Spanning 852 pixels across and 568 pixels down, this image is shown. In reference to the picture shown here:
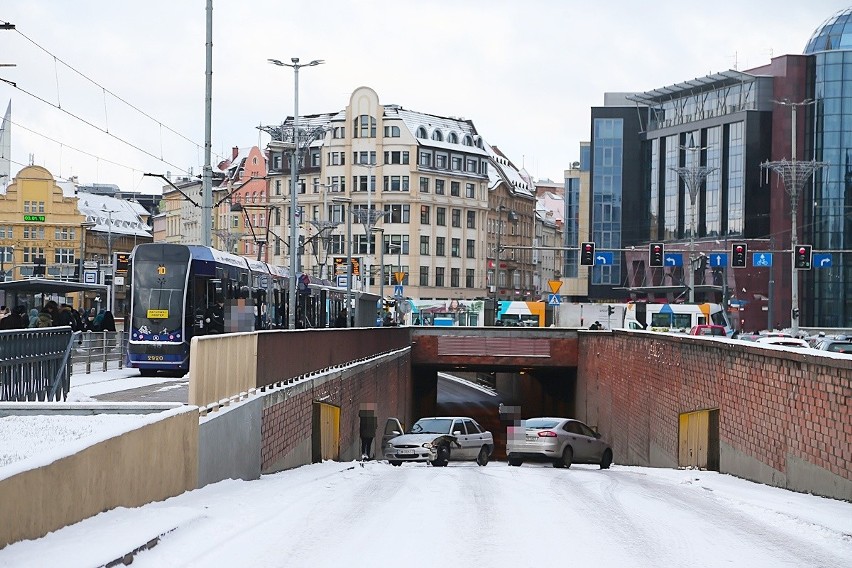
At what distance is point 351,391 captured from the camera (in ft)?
108

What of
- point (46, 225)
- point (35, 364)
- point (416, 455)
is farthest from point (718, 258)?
point (46, 225)

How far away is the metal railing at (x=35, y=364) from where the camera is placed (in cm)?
1855

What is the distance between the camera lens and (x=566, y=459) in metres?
30.6

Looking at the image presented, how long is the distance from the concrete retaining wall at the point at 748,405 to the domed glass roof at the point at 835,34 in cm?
6770

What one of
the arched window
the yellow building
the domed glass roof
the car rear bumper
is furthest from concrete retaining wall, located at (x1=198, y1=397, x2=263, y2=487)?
the yellow building

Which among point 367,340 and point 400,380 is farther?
point 400,380

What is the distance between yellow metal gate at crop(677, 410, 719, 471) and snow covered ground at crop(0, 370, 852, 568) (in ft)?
18.9

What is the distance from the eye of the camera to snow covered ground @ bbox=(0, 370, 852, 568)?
31.8 feet

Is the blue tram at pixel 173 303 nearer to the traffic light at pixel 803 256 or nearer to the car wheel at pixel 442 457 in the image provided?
the car wheel at pixel 442 457

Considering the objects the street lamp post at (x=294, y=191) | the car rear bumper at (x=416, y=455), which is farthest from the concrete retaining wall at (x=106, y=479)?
the street lamp post at (x=294, y=191)

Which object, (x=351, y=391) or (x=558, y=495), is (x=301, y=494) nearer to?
(x=558, y=495)

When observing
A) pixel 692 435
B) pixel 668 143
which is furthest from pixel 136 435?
pixel 668 143

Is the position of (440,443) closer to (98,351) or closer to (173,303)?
(173,303)

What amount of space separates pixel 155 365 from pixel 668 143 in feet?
282
